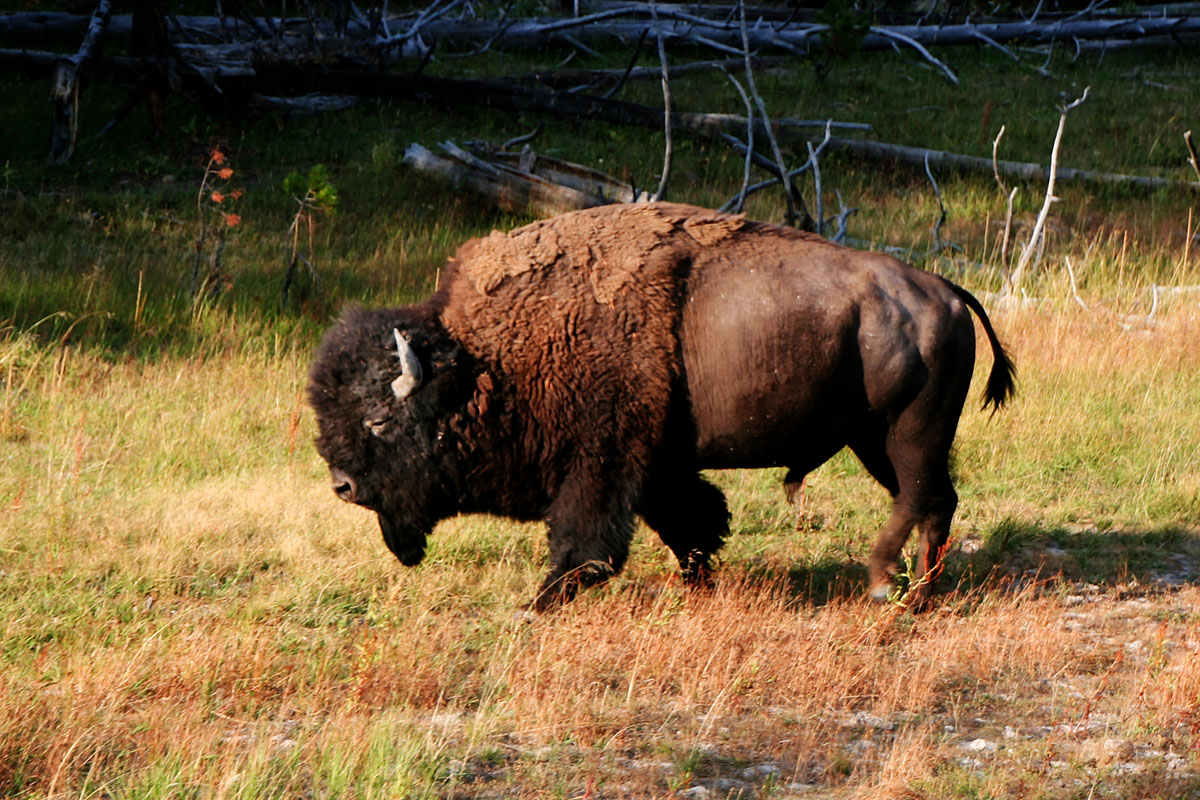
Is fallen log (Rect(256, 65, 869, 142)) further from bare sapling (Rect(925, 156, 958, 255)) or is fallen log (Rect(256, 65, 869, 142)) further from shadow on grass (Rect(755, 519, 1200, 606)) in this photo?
shadow on grass (Rect(755, 519, 1200, 606))

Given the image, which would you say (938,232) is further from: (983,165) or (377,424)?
(377,424)

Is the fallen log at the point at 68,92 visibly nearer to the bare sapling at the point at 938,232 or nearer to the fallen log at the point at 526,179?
the fallen log at the point at 526,179

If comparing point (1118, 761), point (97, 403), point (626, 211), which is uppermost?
point (626, 211)

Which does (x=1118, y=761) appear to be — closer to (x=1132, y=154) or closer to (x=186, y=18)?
(x=1132, y=154)

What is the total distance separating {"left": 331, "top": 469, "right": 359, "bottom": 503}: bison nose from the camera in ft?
16.6

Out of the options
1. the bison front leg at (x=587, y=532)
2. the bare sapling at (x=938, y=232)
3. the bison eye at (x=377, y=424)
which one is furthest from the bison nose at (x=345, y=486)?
the bare sapling at (x=938, y=232)

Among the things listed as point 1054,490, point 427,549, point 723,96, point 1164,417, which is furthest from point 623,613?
point 723,96

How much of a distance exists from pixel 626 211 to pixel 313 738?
2653 millimetres

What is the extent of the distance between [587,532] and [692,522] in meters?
0.77

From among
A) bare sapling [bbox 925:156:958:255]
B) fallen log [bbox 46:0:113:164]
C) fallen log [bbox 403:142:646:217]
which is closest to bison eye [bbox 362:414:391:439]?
fallen log [bbox 403:142:646:217]

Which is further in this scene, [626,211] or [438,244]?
[438,244]

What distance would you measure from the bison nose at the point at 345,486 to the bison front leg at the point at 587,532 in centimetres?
83

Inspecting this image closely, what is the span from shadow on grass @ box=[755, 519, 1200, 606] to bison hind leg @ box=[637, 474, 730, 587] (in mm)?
328

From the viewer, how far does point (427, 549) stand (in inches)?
231
